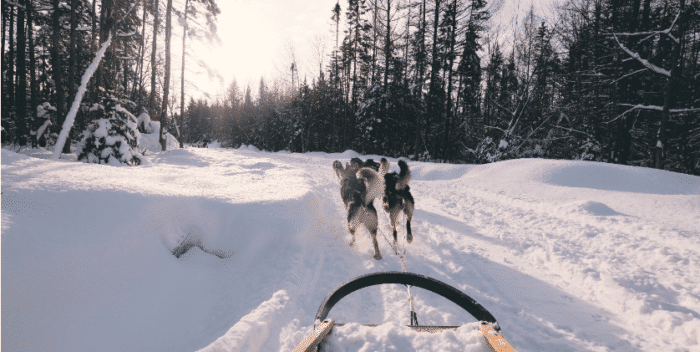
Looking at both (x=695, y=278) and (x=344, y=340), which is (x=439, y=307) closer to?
(x=344, y=340)

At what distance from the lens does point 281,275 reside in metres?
3.35

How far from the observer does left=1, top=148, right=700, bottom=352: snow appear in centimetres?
199

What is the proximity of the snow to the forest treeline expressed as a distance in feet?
31.2

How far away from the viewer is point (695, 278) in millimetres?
3264

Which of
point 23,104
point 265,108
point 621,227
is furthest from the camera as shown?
point 265,108

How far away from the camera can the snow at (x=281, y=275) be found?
1993 mm

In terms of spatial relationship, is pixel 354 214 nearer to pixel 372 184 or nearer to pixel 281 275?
pixel 372 184

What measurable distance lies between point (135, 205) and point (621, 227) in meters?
8.10

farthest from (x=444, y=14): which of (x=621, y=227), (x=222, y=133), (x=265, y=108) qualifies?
(x=222, y=133)

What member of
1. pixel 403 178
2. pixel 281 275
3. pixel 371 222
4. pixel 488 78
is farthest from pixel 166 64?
pixel 488 78

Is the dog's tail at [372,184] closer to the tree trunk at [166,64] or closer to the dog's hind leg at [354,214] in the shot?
the dog's hind leg at [354,214]

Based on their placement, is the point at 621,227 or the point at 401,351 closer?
the point at 401,351

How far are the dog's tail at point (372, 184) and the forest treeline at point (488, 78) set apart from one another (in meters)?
10.8

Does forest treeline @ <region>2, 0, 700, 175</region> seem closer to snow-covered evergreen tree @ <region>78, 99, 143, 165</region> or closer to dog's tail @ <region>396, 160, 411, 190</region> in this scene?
snow-covered evergreen tree @ <region>78, 99, 143, 165</region>
